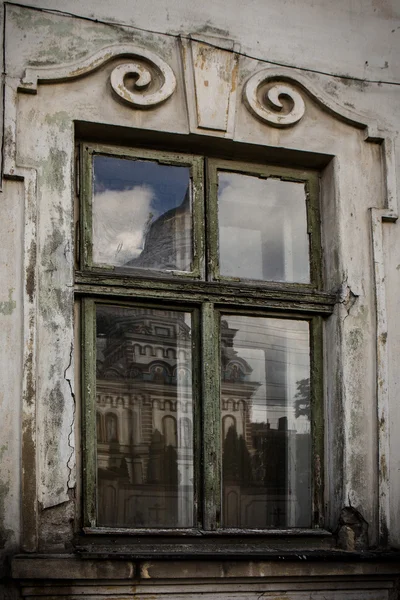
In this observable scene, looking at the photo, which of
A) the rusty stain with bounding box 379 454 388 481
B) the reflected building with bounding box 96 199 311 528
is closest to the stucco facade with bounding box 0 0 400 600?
the rusty stain with bounding box 379 454 388 481

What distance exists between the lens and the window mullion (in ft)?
17.4

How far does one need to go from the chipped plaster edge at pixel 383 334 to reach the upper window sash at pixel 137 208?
3.02ft

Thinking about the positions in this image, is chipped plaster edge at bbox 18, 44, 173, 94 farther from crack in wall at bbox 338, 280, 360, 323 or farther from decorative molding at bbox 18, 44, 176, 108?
crack in wall at bbox 338, 280, 360, 323

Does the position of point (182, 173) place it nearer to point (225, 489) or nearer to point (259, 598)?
point (225, 489)

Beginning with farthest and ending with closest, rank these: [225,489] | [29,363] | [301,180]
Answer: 1. [301,180]
2. [225,489]
3. [29,363]

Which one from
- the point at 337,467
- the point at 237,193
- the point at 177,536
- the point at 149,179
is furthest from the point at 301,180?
the point at 177,536

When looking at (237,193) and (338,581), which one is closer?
(338,581)

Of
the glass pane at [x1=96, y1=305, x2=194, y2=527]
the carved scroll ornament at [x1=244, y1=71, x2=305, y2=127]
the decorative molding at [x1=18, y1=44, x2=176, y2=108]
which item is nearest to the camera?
the glass pane at [x1=96, y1=305, x2=194, y2=527]

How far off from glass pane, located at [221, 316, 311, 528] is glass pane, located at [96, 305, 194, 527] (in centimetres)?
22

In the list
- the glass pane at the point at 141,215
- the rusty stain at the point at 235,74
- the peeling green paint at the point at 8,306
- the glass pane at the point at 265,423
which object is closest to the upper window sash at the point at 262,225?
the glass pane at the point at 141,215

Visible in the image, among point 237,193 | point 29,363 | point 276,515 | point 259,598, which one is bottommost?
point 259,598

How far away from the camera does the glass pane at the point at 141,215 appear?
5434mm

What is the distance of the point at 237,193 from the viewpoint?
5.72 m

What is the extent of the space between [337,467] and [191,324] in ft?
3.34
